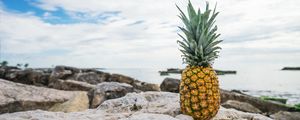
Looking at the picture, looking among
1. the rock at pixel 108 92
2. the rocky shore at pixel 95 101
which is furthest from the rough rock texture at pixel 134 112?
the rock at pixel 108 92

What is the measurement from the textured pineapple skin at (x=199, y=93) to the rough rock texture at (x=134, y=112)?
0.17m

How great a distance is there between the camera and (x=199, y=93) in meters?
5.67

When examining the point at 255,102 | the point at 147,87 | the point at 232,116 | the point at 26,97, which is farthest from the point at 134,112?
the point at 255,102

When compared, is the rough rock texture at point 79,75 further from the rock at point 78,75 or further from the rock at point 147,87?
the rock at point 147,87

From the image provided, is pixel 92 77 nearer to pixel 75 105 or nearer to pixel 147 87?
pixel 147 87

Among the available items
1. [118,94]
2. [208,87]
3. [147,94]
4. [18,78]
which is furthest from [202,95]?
[18,78]

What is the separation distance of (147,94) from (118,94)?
54.2 inches

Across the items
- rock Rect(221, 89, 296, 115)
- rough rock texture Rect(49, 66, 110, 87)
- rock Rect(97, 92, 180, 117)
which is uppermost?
rough rock texture Rect(49, 66, 110, 87)

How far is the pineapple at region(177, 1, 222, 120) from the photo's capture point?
5688mm

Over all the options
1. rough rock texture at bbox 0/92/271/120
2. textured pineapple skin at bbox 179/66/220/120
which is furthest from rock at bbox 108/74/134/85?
textured pineapple skin at bbox 179/66/220/120

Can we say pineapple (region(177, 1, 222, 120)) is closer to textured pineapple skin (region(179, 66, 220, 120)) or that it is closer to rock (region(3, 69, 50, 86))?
textured pineapple skin (region(179, 66, 220, 120))

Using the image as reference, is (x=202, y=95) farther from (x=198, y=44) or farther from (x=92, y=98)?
(x=92, y=98)

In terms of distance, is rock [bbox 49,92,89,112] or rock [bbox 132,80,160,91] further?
rock [bbox 132,80,160,91]

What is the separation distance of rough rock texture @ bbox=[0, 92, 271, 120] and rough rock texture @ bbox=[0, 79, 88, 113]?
3.17 meters
